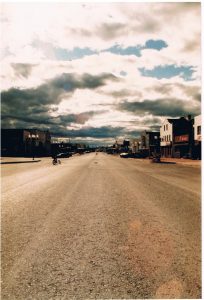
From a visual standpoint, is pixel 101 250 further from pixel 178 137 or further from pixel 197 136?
pixel 178 137

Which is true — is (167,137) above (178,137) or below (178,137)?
above

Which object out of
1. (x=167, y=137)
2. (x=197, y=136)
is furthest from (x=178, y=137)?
(x=197, y=136)

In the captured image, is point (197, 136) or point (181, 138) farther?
point (181, 138)

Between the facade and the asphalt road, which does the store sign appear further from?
the asphalt road

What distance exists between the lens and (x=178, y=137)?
217 feet

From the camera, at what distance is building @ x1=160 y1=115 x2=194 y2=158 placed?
203 feet

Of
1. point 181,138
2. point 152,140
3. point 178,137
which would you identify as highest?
point 152,140

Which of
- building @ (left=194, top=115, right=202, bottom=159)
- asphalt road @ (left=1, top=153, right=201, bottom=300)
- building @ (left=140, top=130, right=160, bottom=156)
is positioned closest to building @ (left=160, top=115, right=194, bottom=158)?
building @ (left=194, top=115, right=202, bottom=159)

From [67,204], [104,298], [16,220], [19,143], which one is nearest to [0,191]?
[67,204]

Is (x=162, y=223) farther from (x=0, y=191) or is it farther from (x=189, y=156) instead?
(x=189, y=156)

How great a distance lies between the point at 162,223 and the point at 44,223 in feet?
9.62

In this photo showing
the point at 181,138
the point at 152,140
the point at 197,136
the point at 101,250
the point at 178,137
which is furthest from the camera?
the point at 152,140

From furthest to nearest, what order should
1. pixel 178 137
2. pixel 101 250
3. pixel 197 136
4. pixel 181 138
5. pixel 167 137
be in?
pixel 167 137 < pixel 178 137 < pixel 181 138 < pixel 197 136 < pixel 101 250

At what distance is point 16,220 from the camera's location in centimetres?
854
